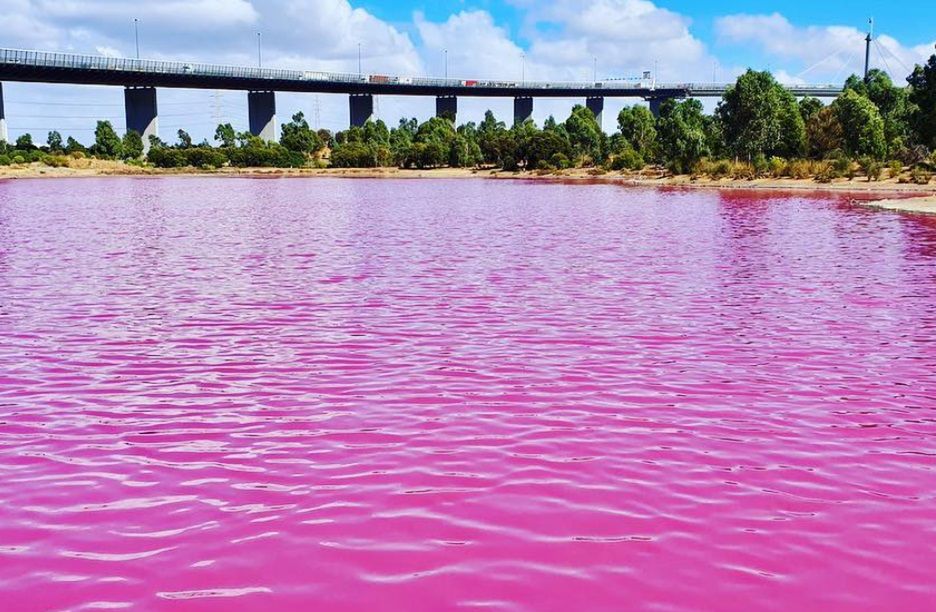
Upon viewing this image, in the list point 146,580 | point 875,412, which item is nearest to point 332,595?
point 146,580

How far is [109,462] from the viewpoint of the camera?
8.19 meters

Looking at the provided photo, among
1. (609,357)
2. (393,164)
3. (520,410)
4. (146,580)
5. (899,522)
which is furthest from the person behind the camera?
(393,164)

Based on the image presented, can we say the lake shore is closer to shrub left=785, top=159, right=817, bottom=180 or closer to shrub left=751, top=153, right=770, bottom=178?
shrub left=785, top=159, right=817, bottom=180

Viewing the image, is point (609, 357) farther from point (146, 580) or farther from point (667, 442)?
point (146, 580)

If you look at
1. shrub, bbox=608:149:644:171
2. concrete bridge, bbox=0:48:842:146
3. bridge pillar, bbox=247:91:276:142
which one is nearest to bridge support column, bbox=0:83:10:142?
concrete bridge, bbox=0:48:842:146

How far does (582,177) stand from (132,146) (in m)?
91.5

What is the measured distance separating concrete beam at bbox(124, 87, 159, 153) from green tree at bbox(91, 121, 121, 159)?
4.24 meters

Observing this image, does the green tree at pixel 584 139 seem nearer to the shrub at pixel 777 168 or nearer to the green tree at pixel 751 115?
the green tree at pixel 751 115

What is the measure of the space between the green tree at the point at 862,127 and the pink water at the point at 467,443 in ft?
215

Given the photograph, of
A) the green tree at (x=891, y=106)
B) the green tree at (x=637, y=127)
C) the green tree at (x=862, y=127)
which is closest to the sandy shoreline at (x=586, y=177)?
the green tree at (x=862, y=127)

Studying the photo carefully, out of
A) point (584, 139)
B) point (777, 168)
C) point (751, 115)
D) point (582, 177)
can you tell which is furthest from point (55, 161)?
point (777, 168)

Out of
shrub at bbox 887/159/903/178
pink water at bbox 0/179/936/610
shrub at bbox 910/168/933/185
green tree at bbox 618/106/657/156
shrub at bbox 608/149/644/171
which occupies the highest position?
green tree at bbox 618/106/657/156

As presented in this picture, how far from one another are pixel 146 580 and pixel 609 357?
25.2ft

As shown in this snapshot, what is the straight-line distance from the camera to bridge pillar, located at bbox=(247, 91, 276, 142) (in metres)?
177
